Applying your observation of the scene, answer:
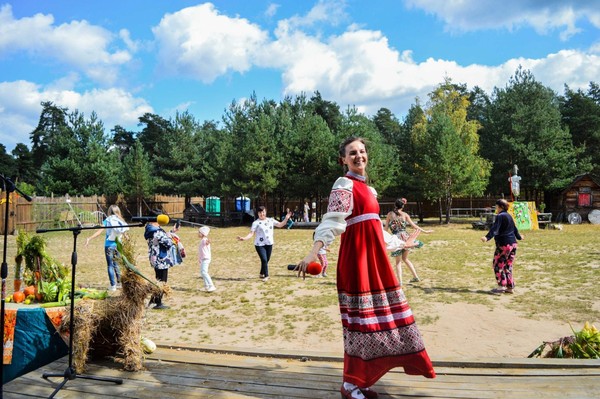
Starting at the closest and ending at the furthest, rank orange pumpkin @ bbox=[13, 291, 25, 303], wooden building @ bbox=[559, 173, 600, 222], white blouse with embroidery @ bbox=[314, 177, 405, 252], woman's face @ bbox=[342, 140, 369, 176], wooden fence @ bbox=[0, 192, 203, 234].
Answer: white blouse with embroidery @ bbox=[314, 177, 405, 252] → woman's face @ bbox=[342, 140, 369, 176] → orange pumpkin @ bbox=[13, 291, 25, 303] → wooden fence @ bbox=[0, 192, 203, 234] → wooden building @ bbox=[559, 173, 600, 222]

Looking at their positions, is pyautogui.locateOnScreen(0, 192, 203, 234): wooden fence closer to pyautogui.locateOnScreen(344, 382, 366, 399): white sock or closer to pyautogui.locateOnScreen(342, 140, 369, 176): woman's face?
pyautogui.locateOnScreen(342, 140, 369, 176): woman's face

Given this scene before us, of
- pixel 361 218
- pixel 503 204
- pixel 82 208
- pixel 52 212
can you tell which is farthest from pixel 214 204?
pixel 361 218

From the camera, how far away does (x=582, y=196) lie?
31.2 meters

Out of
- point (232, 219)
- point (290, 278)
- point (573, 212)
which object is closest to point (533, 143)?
point (573, 212)

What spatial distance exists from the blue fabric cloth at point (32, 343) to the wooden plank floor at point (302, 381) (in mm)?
169

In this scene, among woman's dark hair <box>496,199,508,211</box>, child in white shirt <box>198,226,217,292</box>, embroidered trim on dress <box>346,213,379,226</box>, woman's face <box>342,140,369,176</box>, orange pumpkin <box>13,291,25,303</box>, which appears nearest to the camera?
embroidered trim on dress <box>346,213,379,226</box>

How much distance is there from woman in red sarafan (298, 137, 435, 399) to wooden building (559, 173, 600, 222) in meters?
32.9

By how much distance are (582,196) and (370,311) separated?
110 feet

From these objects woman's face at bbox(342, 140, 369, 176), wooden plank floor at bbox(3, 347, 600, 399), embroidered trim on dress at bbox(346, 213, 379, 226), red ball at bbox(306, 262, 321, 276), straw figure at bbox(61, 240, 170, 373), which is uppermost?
woman's face at bbox(342, 140, 369, 176)

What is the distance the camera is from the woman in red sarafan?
11.4 feet

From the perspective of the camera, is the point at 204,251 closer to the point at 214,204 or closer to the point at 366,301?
the point at 366,301

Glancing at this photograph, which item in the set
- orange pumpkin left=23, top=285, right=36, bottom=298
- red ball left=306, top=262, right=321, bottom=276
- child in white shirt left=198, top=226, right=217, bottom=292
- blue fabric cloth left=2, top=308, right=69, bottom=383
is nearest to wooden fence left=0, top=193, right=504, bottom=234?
child in white shirt left=198, top=226, right=217, bottom=292

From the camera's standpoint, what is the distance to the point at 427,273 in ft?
38.7

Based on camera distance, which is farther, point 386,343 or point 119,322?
point 119,322
